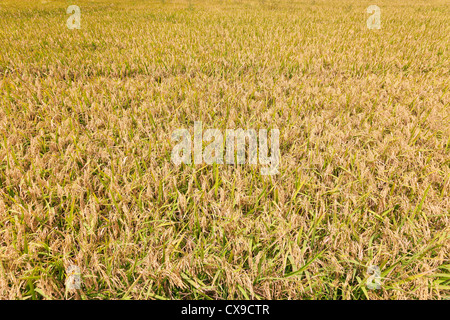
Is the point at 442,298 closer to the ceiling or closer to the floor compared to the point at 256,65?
closer to the floor

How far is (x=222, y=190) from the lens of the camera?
1156 mm

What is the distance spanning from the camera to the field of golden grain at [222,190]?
0.88m

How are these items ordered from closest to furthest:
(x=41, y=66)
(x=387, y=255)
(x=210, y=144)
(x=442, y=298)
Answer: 1. (x=442, y=298)
2. (x=387, y=255)
3. (x=210, y=144)
4. (x=41, y=66)

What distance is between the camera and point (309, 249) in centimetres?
95

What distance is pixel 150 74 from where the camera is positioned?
283cm

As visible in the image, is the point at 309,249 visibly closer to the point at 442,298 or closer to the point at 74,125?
the point at 442,298

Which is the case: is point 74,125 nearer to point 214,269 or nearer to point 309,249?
point 214,269

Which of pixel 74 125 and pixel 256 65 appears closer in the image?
pixel 74 125

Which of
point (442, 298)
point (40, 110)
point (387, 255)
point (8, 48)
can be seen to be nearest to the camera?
point (442, 298)

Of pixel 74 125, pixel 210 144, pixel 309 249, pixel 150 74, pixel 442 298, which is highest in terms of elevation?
pixel 150 74

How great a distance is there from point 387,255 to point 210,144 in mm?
1070

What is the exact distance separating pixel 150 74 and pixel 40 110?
1264 mm

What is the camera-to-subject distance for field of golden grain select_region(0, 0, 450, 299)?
0.88m

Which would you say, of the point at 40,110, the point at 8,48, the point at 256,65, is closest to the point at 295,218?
the point at 40,110
